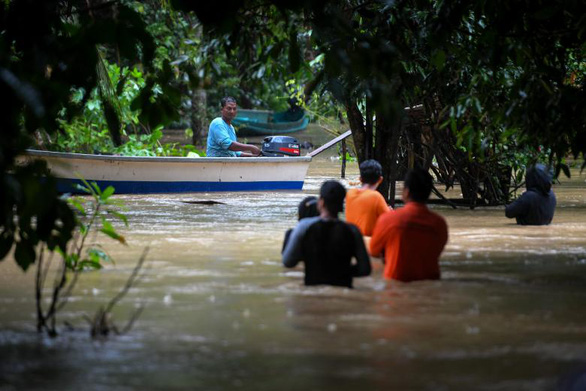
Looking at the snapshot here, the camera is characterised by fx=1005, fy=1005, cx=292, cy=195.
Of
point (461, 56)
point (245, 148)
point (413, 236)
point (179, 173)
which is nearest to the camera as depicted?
point (413, 236)

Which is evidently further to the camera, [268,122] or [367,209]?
[268,122]

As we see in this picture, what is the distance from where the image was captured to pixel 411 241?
26.7 ft

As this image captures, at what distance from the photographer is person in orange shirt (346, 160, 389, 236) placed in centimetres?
985

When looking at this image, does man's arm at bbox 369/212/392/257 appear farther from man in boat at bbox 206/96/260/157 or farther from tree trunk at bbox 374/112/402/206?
man in boat at bbox 206/96/260/157

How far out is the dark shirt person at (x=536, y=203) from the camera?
13.2 metres

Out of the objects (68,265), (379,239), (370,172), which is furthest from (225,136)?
(379,239)

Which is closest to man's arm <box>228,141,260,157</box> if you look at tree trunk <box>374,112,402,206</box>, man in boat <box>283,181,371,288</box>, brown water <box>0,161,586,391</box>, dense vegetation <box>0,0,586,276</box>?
dense vegetation <box>0,0,586,276</box>

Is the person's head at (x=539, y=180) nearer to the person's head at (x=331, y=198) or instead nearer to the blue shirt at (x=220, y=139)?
the person's head at (x=331, y=198)

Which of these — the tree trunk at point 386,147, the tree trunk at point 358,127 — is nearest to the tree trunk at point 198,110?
the tree trunk at point 358,127

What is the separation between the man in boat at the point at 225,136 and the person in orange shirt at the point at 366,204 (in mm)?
8795

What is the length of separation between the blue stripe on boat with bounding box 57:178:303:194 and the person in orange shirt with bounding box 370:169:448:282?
10365mm

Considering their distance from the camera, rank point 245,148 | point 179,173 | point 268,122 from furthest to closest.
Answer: point 268,122 < point 245,148 < point 179,173

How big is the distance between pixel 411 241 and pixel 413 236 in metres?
0.05

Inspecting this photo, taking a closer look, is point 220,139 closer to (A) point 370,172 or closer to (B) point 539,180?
(B) point 539,180
